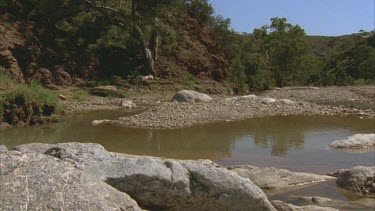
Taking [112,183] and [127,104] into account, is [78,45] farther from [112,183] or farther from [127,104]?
[112,183]

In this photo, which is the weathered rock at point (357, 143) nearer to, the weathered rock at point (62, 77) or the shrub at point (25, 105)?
the shrub at point (25, 105)

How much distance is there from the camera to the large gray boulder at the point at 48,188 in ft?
17.1

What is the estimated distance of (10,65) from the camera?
35312mm

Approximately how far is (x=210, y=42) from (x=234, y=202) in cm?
4568

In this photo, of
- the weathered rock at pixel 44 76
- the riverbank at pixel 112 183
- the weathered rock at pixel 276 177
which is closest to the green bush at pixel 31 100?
the weathered rock at pixel 276 177

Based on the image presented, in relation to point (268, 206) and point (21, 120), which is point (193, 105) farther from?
point (268, 206)

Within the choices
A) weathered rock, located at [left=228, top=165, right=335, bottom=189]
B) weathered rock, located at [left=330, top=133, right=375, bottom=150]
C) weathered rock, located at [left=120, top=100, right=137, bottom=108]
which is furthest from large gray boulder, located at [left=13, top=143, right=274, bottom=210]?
weathered rock, located at [left=120, top=100, right=137, bottom=108]

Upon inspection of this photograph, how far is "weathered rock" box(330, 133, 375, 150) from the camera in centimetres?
1576

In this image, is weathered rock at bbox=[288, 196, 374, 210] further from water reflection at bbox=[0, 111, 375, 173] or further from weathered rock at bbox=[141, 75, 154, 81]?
weathered rock at bbox=[141, 75, 154, 81]

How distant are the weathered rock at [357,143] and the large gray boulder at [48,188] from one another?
11.5 metres

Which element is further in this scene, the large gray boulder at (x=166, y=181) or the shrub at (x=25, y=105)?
the shrub at (x=25, y=105)

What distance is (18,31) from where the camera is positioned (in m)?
39.2

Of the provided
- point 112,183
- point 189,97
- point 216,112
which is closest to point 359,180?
point 112,183

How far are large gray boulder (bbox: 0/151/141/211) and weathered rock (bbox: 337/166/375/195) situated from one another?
6.40 metres
